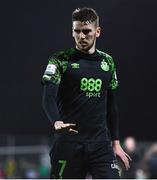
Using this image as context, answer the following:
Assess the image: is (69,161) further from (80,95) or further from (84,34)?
(84,34)

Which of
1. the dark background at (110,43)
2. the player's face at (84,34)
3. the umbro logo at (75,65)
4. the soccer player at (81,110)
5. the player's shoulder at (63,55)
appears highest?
the player's face at (84,34)

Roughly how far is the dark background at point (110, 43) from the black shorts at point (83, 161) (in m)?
7.18

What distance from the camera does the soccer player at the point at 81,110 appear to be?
488 cm

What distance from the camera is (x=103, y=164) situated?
4.86m

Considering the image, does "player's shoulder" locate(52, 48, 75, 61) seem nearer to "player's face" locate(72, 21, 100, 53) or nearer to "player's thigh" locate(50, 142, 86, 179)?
"player's face" locate(72, 21, 100, 53)

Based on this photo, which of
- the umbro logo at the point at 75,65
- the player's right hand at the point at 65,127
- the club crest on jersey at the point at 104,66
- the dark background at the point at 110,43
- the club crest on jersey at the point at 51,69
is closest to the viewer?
the player's right hand at the point at 65,127

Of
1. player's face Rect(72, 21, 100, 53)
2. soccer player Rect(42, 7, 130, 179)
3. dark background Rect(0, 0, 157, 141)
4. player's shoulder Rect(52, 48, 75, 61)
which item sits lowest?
dark background Rect(0, 0, 157, 141)

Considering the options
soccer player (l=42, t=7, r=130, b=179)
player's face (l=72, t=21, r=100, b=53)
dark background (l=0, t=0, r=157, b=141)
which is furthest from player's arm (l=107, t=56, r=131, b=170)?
dark background (l=0, t=0, r=157, b=141)

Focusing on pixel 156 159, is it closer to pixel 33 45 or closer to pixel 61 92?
pixel 61 92

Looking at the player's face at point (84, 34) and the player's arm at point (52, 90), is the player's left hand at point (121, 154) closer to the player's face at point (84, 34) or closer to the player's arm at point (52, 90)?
the player's arm at point (52, 90)

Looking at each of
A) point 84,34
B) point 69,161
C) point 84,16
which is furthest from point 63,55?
point 69,161

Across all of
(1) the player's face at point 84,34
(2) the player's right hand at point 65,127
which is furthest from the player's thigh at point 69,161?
(1) the player's face at point 84,34

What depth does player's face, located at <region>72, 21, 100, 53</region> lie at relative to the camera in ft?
16.2

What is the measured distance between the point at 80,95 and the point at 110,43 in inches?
308
